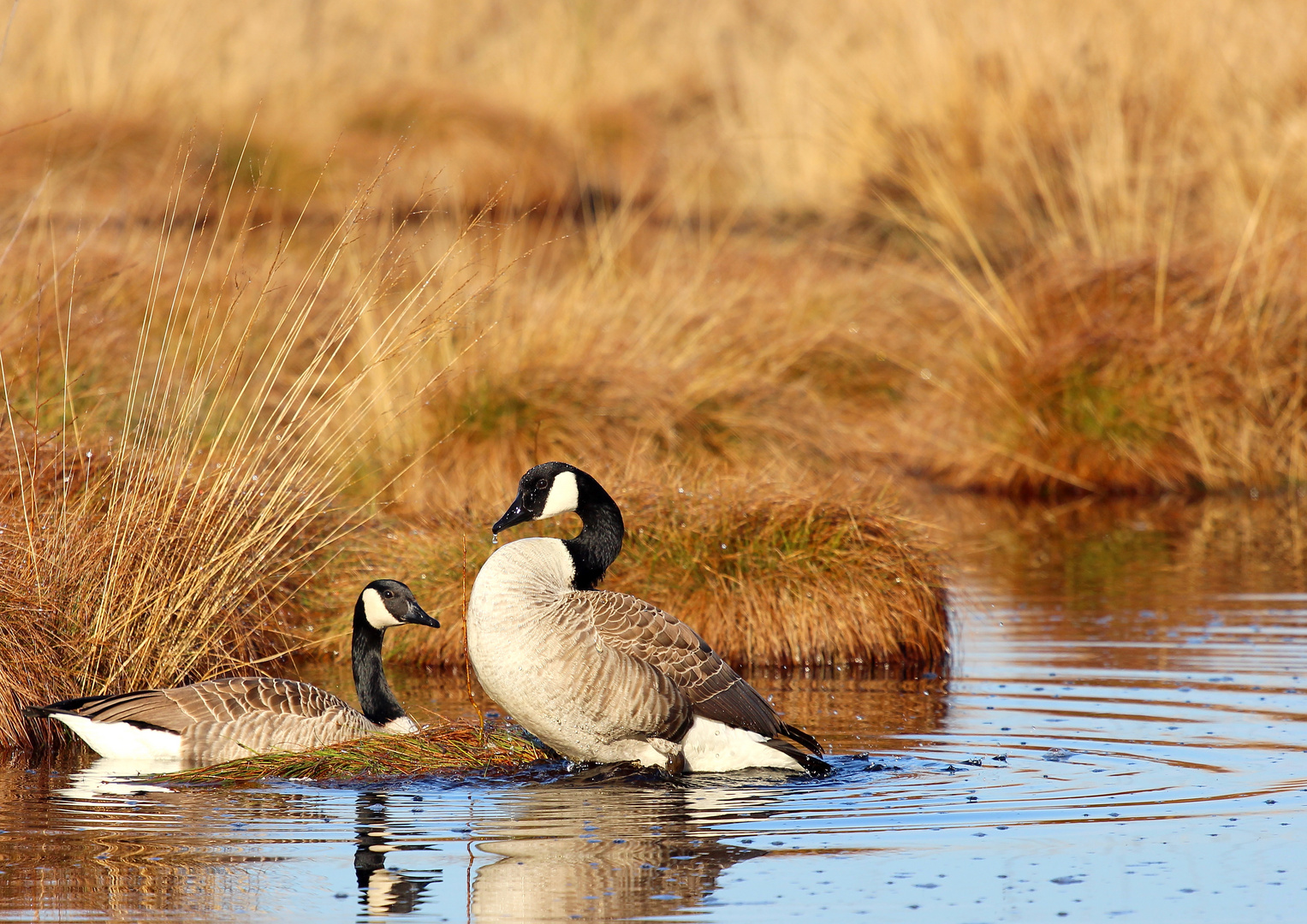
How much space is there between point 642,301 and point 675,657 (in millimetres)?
7514

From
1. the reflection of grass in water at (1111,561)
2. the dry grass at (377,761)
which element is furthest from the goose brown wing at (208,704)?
the reflection of grass in water at (1111,561)

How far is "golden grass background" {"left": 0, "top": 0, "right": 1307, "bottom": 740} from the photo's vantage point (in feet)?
29.2

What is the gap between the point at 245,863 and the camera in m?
5.93

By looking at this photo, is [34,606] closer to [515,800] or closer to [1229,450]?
[515,800]

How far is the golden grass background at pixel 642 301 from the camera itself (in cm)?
891

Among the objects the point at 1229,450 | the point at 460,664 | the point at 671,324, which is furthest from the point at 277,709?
the point at 1229,450

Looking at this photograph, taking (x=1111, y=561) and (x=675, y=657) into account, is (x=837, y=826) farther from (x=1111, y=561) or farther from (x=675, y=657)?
(x=1111, y=561)

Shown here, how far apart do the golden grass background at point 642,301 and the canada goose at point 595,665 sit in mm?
1066

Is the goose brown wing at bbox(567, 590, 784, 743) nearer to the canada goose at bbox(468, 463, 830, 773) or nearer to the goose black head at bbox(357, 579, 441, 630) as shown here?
the canada goose at bbox(468, 463, 830, 773)

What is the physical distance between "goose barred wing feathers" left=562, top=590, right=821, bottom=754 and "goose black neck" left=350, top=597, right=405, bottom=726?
1.15 metres

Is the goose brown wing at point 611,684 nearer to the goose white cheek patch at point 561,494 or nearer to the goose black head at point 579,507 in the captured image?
the goose black head at point 579,507

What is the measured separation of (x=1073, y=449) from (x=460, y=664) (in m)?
8.17

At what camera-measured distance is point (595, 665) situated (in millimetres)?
7266

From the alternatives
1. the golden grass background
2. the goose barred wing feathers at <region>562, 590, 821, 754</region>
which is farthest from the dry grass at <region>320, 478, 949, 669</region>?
the goose barred wing feathers at <region>562, 590, 821, 754</region>
